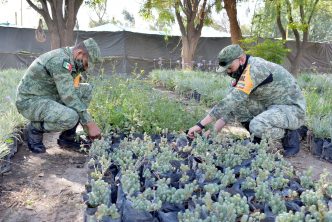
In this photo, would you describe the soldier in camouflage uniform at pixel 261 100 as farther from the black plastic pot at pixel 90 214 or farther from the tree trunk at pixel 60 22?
the tree trunk at pixel 60 22

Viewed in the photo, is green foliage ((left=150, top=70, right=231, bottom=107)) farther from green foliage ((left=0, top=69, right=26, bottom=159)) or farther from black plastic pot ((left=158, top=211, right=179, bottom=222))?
black plastic pot ((left=158, top=211, right=179, bottom=222))

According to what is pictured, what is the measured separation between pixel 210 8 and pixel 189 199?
11918mm

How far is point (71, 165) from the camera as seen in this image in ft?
11.5

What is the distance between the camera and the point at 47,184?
120 inches

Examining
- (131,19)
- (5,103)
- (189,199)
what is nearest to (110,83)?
(5,103)

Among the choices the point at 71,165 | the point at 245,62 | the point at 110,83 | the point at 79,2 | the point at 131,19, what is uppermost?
the point at 131,19

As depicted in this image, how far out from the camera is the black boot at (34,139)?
12.2 feet

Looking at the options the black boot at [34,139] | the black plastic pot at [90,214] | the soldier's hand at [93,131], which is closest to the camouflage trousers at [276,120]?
the soldier's hand at [93,131]

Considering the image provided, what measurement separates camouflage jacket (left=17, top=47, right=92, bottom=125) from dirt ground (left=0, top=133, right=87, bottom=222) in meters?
0.52

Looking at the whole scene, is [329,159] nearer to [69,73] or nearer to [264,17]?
[69,73]

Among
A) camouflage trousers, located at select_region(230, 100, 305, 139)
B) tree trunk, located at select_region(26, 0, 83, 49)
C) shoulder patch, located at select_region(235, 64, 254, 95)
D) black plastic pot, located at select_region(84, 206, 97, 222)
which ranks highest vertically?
tree trunk, located at select_region(26, 0, 83, 49)

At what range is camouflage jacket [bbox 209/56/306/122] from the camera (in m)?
3.30

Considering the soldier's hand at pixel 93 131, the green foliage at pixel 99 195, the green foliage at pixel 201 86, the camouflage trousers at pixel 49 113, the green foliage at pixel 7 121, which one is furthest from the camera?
the green foliage at pixel 201 86

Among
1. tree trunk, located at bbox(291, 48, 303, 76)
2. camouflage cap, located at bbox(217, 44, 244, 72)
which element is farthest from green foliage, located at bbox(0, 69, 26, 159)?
tree trunk, located at bbox(291, 48, 303, 76)
